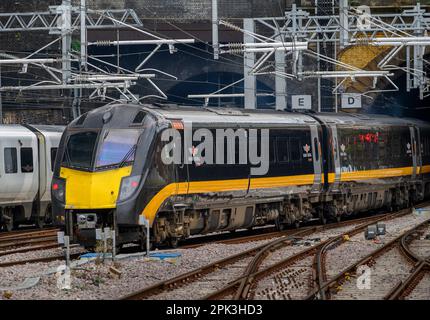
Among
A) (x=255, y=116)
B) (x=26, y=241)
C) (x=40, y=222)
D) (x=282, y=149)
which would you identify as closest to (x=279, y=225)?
(x=282, y=149)

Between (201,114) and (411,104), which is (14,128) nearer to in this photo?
(201,114)

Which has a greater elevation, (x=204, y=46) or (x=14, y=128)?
(x=204, y=46)

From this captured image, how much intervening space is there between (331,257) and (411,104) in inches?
1408

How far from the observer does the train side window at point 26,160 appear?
Result: 29016 mm

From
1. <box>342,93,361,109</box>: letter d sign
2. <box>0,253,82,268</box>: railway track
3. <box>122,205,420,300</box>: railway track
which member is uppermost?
<box>342,93,361,109</box>: letter d sign

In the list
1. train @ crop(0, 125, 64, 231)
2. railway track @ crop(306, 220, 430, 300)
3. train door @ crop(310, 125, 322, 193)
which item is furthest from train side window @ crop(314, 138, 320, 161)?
train @ crop(0, 125, 64, 231)

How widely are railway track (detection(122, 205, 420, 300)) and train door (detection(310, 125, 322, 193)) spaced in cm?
458

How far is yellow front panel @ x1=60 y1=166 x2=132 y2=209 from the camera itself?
21.0 metres

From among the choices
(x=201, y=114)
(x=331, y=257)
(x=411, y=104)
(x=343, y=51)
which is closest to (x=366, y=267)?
(x=331, y=257)

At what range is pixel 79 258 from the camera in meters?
20.2

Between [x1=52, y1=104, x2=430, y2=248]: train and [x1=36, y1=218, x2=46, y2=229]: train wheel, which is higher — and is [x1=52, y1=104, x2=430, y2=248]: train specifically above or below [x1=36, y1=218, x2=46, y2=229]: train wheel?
above

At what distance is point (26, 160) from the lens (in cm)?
2922

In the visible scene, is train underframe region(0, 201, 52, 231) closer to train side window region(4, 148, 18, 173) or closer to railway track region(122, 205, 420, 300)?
train side window region(4, 148, 18, 173)

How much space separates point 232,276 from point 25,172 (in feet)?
41.6
